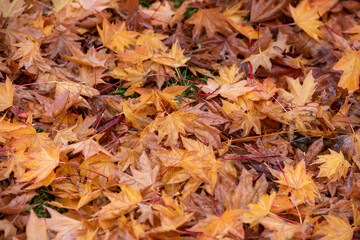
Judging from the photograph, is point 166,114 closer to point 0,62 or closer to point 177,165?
point 177,165

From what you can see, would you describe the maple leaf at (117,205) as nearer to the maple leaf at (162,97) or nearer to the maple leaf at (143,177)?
the maple leaf at (143,177)

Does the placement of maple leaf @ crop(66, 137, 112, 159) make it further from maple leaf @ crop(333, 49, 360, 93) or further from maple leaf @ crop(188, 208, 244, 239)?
maple leaf @ crop(333, 49, 360, 93)

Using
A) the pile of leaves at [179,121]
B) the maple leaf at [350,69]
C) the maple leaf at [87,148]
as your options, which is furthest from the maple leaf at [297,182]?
the maple leaf at [87,148]

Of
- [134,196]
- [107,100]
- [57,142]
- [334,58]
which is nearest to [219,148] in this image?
[134,196]

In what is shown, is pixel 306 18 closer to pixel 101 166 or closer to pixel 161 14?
pixel 161 14

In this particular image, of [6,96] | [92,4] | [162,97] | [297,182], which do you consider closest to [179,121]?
[162,97]

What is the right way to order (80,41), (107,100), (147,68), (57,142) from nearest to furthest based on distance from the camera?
(57,142), (107,100), (147,68), (80,41)

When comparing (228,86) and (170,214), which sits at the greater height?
(228,86)
